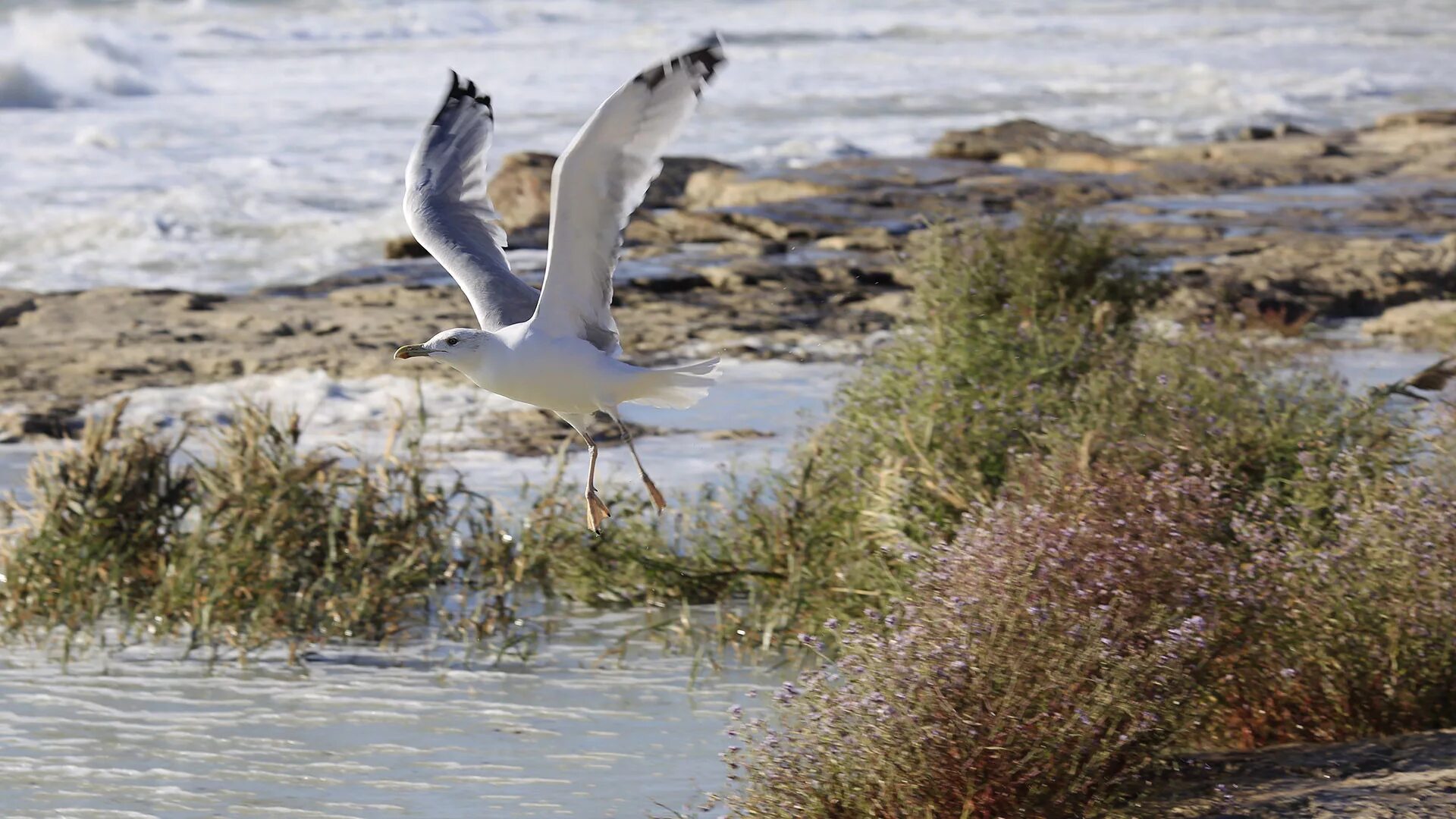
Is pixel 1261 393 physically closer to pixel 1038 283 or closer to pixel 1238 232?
pixel 1038 283

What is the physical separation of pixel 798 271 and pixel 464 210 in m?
7.05

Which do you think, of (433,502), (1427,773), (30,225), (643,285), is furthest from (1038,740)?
(30,225)

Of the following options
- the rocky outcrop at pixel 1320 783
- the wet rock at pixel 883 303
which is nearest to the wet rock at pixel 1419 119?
the wet rock at pixel 883 303

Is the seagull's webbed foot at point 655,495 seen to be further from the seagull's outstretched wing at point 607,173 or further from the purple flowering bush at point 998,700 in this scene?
the purple flowering bush at point 998,700

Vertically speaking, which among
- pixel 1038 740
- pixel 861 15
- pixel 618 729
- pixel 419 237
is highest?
pixel 861 15

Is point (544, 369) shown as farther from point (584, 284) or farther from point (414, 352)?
point (414, 352)

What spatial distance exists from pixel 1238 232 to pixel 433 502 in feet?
31.2

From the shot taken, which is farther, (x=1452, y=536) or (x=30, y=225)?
(x=30, y=225)

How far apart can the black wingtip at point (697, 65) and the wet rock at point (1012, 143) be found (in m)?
14.1

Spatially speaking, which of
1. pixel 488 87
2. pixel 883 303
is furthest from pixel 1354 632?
pixel 488 87

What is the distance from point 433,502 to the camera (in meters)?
6.73

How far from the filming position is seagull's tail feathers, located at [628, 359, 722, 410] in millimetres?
5188

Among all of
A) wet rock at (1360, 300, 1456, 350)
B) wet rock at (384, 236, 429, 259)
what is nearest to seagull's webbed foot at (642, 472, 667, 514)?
wet rock at (1360, 300, 1456, 350)

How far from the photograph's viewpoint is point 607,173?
4.87 meters
